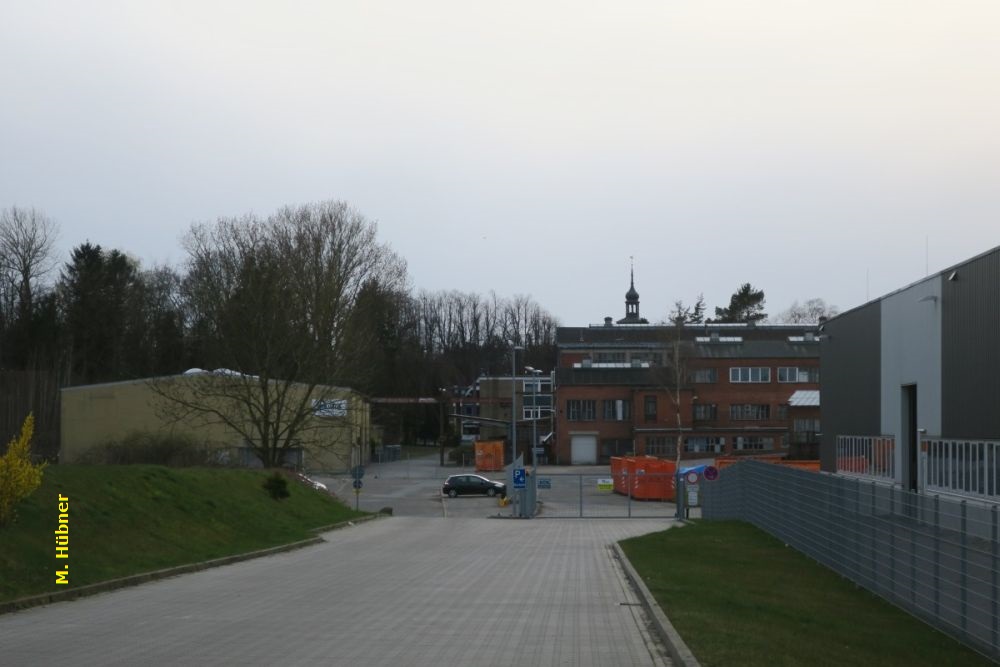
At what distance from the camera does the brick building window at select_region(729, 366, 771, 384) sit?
86.7 m

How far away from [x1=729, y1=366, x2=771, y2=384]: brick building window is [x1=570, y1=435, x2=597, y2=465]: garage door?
11837 millimetres

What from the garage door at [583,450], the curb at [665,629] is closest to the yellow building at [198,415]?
the garage door at [583,450]

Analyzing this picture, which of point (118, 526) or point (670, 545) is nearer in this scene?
point (118, 526)

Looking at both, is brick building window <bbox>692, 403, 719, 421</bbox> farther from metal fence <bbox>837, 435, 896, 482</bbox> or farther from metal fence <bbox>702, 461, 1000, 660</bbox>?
metal fence <bbox>702, 461, 1000, 660</bbox>

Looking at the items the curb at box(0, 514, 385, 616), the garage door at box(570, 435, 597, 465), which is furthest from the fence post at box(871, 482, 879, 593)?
the garage door at box(570, 435, 597, 465)

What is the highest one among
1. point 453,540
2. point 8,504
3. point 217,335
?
point 217,335

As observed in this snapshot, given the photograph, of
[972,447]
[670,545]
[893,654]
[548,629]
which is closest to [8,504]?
[548,629]

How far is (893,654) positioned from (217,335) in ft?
126

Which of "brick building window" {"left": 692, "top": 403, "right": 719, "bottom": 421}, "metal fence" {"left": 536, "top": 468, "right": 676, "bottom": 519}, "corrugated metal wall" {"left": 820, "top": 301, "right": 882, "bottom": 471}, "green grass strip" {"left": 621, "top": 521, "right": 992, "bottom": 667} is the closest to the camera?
"green grass strip" {"left": 621, "top": 521, "right": 992, "bottom": 667}

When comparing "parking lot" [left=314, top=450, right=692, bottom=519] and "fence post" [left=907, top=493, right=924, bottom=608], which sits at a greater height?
"fence post" [left=907, top=493, right=924, bottom=608]

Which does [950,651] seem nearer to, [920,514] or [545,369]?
[920,514]

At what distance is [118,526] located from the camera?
21297 mm

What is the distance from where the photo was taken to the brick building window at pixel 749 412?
8644 centimetres

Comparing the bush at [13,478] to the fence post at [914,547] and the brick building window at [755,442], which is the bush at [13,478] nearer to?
the fence post at [914,547]
